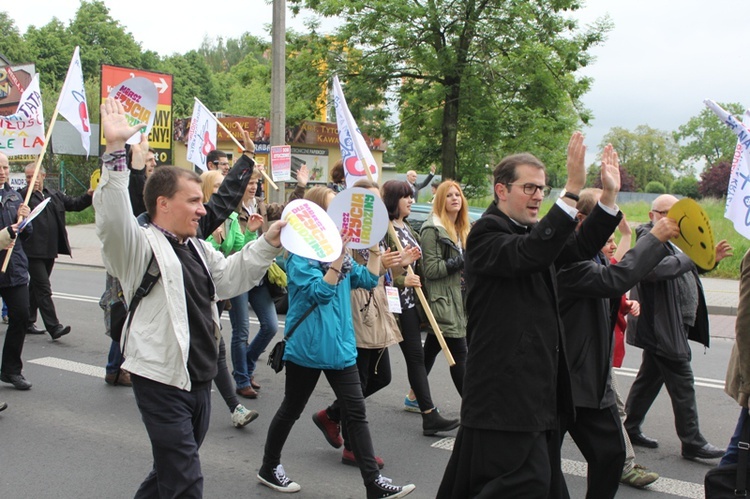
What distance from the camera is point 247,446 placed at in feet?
17.4

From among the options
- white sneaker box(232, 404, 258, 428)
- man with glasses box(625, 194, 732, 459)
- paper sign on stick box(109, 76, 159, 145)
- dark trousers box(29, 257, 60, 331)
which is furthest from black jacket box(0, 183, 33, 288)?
man with glasses box(625, 194, 732, 459)

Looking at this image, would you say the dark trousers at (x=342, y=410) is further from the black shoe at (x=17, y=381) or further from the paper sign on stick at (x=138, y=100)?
the black shoe at (x=17, y=381)

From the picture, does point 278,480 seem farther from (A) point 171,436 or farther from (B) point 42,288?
(B) point 42,288

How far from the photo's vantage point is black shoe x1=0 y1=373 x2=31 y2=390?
21.4 ft

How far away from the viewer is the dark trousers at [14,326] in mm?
6449

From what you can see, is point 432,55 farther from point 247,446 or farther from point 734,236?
point 247,446

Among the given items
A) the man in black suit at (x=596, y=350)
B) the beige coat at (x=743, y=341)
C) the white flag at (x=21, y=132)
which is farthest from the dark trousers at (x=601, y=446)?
the white flag at (x=21, y=132)

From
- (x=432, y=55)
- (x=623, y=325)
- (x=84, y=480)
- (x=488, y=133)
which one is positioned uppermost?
(x=432, y=55)

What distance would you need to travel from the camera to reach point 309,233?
359 centimetres

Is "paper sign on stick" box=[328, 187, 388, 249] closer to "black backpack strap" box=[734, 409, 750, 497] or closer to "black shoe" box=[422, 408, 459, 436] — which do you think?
"black shoe" box=[422, 408, 459, 436]

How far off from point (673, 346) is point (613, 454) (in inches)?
66.9

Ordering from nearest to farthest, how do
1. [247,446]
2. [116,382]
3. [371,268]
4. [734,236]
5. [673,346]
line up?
[371,268], [673,346], [247,446], [116,382], [734,236]

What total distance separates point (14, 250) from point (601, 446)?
17.8 feet

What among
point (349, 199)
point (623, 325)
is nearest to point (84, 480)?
point (349, 199)
